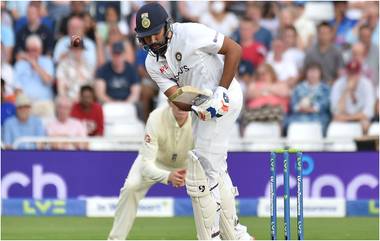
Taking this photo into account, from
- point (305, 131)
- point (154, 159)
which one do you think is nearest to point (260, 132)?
point (305, 131)

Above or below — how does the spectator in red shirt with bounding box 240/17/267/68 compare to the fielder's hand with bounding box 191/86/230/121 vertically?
below

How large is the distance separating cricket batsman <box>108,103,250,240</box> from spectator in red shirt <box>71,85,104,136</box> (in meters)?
2.73

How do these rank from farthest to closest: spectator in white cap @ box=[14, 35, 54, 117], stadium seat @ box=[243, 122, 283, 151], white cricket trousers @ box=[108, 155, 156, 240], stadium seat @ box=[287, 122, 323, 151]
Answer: spectator in white cap @ box=[14, 35, 54, 117], stadium seat @ box=[287, 122, 323, 151], stadium seat @ box=[243, 122, 283, 151], white cricket trousers @ box=[108, 155, 156, 240]

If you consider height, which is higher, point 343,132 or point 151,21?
point 151,21

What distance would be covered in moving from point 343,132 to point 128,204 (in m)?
3.67

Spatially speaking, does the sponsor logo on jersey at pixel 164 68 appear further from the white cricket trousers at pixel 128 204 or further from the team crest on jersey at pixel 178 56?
the white cricket trousers at pixel 128 204

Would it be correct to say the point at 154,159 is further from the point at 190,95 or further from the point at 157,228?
the point at 190,95

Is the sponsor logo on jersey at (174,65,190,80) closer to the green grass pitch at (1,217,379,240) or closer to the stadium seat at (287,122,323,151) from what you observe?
the green grass pitch at (1,217,379,240)

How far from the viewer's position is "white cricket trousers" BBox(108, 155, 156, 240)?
6.71m

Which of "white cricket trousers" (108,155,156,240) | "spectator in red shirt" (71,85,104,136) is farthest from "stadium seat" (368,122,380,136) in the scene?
"white cricket trousers" (108,155,156,240)

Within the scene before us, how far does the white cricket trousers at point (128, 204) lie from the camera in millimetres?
6707

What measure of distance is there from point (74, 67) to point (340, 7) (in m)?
2.77

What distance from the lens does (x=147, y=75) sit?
34.8 feet

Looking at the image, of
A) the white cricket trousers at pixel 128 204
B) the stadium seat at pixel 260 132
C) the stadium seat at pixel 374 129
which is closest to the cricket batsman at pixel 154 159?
the white cricket trousers at pixel 128 204
